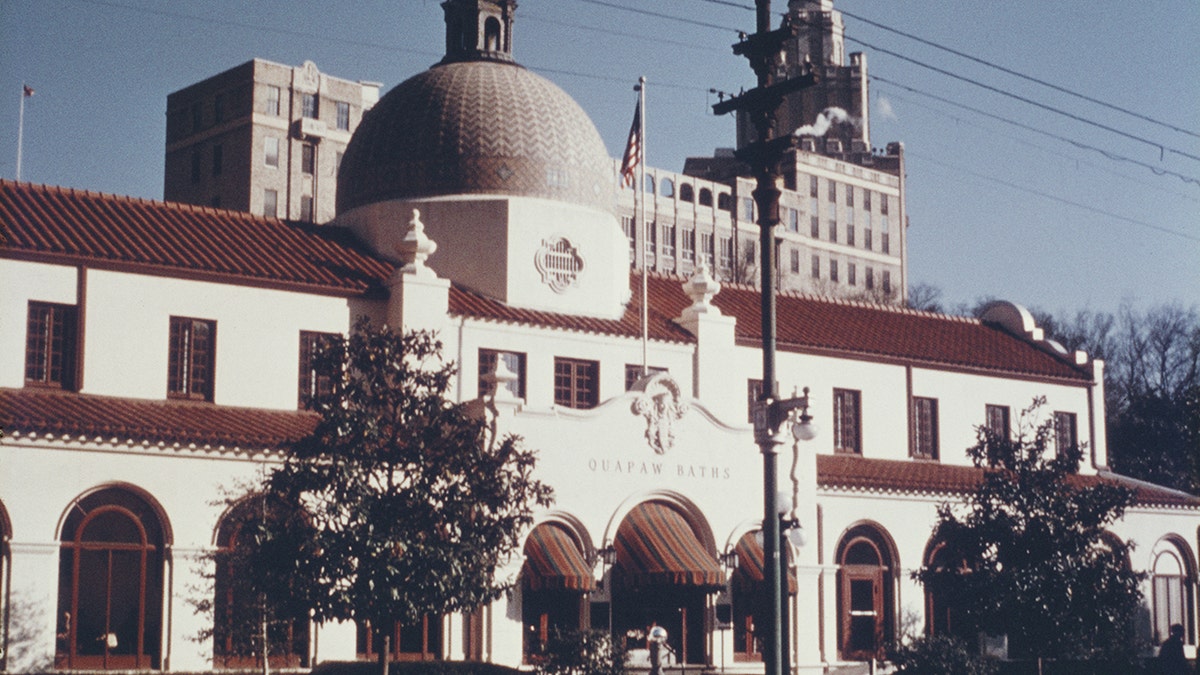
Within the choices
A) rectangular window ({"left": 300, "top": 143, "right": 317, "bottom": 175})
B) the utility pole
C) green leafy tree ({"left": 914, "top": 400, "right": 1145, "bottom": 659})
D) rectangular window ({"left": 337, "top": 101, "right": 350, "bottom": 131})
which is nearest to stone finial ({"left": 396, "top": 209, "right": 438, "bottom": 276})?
green leafy tree ({"left": 914, "top": 400, "right": 1145, "bottom": 659})

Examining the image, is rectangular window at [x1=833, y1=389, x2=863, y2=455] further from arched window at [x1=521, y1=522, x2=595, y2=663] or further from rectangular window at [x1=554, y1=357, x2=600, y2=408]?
arched window at [x1=521, y1=522, x2=595, y2=663]

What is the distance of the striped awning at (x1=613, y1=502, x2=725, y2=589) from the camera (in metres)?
36.8

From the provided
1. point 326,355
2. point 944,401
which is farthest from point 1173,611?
point 326,355

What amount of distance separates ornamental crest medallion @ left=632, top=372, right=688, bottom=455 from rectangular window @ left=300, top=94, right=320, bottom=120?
6298 centimetres

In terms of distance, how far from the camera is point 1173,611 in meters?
50.4

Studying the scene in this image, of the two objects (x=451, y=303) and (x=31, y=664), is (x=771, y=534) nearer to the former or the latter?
(x=31, y=664)

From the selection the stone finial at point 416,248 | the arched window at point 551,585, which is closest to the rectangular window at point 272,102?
the stone finial at point 416,248

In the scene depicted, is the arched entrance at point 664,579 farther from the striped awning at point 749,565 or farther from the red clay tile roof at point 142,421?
the red clay tile roof at point 142,421

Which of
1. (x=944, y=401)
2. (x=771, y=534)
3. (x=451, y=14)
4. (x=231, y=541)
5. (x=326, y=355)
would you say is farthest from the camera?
(x=944, y=401)

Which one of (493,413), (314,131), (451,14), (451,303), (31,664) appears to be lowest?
(31,664)

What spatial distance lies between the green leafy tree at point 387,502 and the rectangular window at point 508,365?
841 cm

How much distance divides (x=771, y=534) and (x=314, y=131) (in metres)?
78.3

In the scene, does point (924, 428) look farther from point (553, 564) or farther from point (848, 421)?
point (553, 564)

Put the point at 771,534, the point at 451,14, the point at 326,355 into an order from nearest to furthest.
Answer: the point at 771,534
the point at 326,355
the point at 451,14
